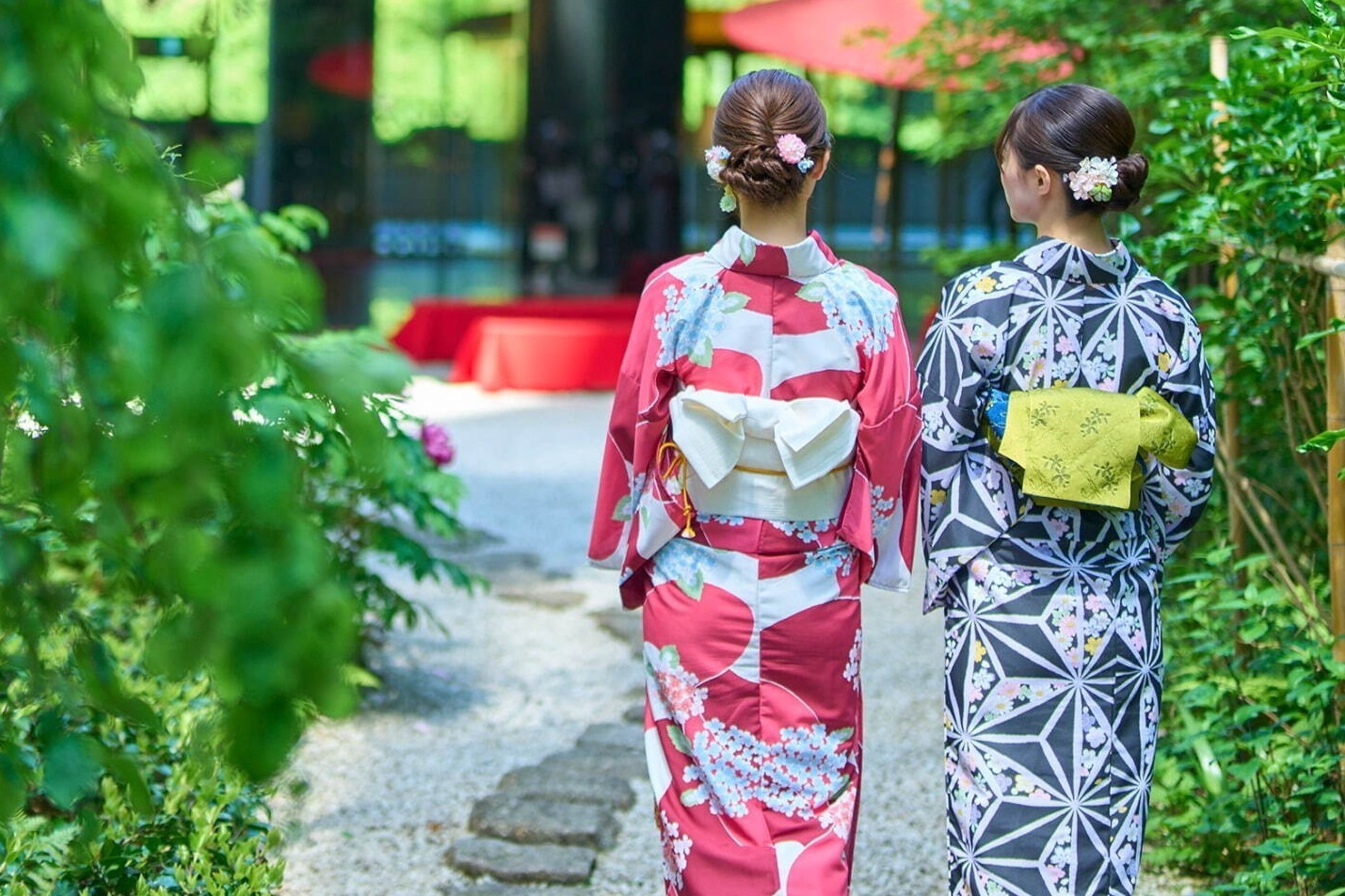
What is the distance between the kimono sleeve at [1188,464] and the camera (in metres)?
2.69

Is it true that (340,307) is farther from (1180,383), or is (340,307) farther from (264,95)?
(1180,383)

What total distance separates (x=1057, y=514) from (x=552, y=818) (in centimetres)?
157

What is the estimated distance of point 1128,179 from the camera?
264cm

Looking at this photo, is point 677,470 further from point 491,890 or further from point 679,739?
point 491,890

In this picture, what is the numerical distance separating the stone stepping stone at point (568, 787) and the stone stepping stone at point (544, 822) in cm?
4

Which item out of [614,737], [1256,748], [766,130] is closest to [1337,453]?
[1256,748]

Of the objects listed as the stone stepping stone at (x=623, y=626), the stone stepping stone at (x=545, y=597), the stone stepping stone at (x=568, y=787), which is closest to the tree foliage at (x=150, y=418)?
the stone stepping stone at (x=568, y=787)

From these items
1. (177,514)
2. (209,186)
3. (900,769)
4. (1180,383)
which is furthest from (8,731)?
(900,769)

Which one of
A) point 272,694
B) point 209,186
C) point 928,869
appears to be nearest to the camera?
point 272,694

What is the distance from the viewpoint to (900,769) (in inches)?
166

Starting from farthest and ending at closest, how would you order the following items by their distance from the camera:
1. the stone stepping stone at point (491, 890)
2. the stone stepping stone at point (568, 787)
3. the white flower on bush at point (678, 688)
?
the stone stepping stone at point (568, 787)
the stone stepping stone at point (491, 890)
the white flower on bush at point (678, 688)

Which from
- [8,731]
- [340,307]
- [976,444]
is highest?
[976,444]

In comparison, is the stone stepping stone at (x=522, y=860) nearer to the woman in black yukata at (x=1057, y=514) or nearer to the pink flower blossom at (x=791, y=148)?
the woman in black yukata at (x=1057, y=514)

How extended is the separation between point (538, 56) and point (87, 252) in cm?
1333
